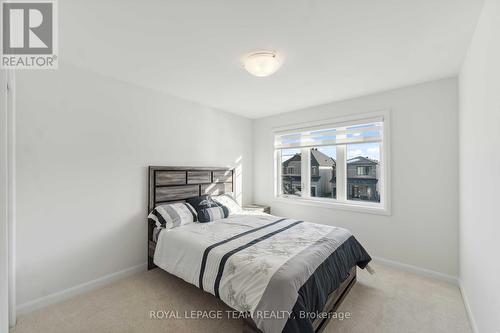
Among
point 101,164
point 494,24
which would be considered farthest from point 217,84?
point 494,24

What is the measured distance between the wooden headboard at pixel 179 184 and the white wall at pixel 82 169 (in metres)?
0.11

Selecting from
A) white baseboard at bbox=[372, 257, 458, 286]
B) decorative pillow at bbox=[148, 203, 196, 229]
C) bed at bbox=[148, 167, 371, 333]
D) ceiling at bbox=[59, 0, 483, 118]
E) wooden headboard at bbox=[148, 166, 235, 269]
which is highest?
ceiling at bbox=[59, 0, 483, 118]

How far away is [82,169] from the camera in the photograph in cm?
241

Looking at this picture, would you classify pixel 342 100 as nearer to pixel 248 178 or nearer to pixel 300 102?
pixel 300 102

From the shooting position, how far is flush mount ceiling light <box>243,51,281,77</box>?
2.04 m

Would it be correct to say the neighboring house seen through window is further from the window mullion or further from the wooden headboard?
the wooden headboard

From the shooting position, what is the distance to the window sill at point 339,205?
3.11 m

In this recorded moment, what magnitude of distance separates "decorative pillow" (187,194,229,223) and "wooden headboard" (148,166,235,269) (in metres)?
0.20

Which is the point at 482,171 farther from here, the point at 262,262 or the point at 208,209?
the point at 208,209

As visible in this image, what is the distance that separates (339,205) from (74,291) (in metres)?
3.48

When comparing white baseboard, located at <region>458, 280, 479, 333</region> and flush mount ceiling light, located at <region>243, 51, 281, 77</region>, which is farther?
flush mount ceiling light, located at <region>243, 51, 281, 77</region>

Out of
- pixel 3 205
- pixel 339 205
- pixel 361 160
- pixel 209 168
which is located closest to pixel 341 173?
pixel 361 160

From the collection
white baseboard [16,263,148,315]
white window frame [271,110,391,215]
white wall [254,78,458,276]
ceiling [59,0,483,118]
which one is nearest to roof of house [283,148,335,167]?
white window frame [271,110,391,215]

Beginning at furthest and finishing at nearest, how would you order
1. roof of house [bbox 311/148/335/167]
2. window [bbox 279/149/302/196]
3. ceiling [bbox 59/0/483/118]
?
window [bbox 279/149/302/196] → roof of house [bbox 311/148/335/167] → ceiling [bbox 59/0/483/118]
